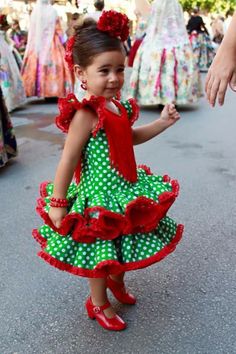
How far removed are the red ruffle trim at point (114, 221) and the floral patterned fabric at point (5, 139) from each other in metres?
2.52

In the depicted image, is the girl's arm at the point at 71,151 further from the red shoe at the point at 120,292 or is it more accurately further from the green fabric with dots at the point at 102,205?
the red shoe at the point at 120,292

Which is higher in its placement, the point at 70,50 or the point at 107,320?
the point at 70,50

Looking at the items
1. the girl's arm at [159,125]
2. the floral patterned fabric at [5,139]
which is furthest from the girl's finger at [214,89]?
the floral patterned fabric at [5,139]

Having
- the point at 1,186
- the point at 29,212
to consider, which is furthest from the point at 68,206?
the point at 1,186

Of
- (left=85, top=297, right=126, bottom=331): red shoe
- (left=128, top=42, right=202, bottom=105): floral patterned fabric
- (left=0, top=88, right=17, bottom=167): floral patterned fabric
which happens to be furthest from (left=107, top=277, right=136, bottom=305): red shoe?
(left=128, top=42, right=202, bottom=105): floral patterned fabric

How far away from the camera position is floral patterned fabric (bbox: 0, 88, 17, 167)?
13.6 ft

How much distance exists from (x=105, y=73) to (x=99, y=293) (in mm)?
896

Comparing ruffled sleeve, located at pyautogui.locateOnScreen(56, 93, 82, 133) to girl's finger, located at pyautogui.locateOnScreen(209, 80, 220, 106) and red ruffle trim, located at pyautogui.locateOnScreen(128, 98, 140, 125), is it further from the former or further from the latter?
girl's finger, located at pyautogui.locateOnScreen(209, 80, 220, 106)

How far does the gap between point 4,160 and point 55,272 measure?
1.99 meters

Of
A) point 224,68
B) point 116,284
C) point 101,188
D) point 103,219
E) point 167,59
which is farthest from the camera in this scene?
point 167,59

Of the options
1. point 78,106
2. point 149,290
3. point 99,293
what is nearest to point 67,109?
point 78,106

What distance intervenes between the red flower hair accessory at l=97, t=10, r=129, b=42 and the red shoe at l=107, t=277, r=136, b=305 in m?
A: 1.07

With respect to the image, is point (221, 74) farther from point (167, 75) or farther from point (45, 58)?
point (45, 58)

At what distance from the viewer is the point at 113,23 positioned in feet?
5.70
